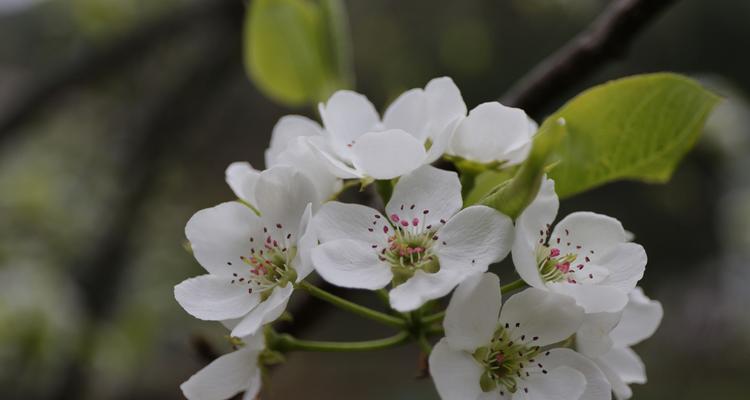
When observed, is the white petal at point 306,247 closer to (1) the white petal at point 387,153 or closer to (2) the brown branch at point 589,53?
(1) the white petal at point 387,153

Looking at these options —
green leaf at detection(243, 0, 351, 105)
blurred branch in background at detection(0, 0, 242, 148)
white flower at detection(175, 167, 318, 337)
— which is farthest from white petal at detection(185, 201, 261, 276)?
blurred branch in background at detection(0, 0, 242, 148)

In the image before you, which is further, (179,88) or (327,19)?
(179,88)

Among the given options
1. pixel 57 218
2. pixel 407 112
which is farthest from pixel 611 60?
pixel 57 218

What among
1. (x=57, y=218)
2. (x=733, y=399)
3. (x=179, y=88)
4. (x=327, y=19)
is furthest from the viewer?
(x=733, y=399)

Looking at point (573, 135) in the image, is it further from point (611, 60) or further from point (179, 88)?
point (179, 88)

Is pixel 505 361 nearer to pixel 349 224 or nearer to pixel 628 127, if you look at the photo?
pixel 349 224

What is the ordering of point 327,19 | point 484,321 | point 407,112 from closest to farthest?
point 484,321 < point 407,112 < point 327,19

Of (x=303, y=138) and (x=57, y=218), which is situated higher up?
(x=303, y=138)
